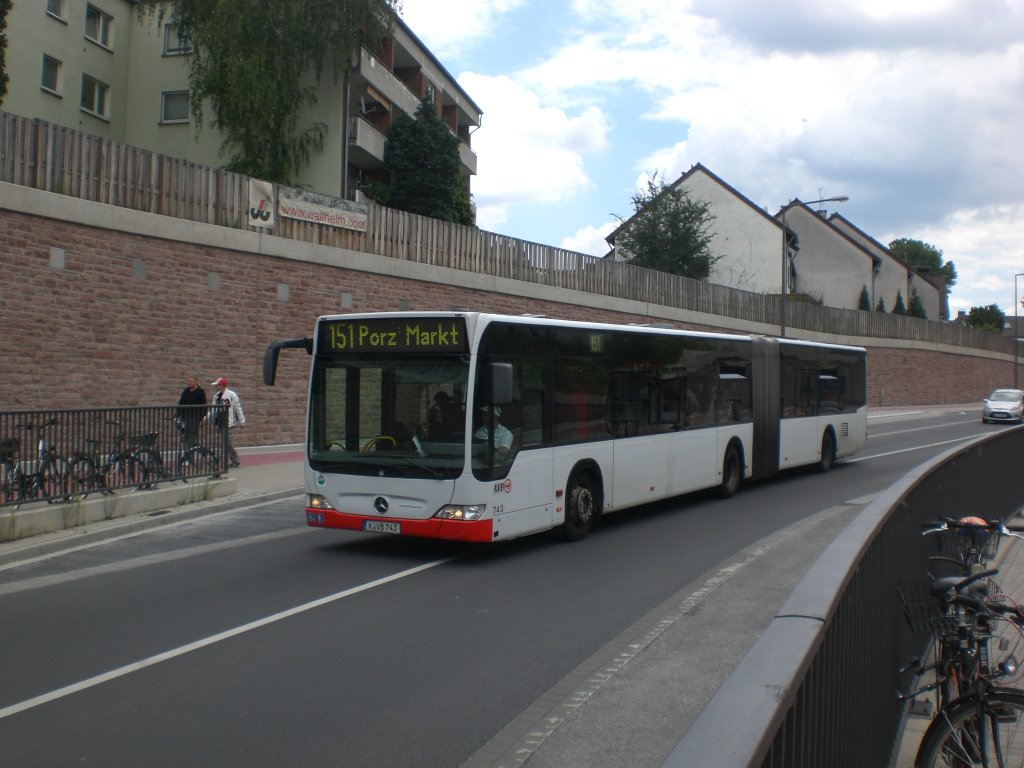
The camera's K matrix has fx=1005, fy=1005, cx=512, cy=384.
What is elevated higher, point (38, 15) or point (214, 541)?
point (38, 15)

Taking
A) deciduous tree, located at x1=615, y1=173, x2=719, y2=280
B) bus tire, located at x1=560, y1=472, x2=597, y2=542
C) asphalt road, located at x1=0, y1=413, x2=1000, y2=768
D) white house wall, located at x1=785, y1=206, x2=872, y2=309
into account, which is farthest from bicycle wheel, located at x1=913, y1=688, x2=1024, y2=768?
white house wall, located at x1=785, y1=206, x2=872, y2=309

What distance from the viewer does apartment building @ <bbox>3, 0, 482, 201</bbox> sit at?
33812 millimetres

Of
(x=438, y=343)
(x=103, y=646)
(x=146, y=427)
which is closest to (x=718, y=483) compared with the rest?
(x=438, y=343)

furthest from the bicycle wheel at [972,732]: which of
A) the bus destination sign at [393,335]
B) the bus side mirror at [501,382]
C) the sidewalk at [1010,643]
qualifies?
the bus destination sign at [393,335]

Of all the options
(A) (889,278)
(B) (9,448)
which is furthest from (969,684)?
(A) (889,278)

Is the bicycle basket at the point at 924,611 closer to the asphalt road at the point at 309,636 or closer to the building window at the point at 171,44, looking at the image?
the asphalt road at the point at 309,636

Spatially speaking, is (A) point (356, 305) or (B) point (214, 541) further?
(A) point (356, 305)

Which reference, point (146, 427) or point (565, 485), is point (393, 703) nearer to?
point (565, 485)

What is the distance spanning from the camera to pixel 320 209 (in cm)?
2384

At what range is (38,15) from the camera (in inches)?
1325

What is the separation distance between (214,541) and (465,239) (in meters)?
17.5

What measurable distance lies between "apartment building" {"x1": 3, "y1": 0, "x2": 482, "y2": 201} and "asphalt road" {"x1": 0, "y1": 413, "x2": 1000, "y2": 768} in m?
23.8

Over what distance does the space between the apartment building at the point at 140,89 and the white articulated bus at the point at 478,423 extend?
23283mm

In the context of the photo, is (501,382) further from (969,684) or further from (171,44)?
(171,44)
